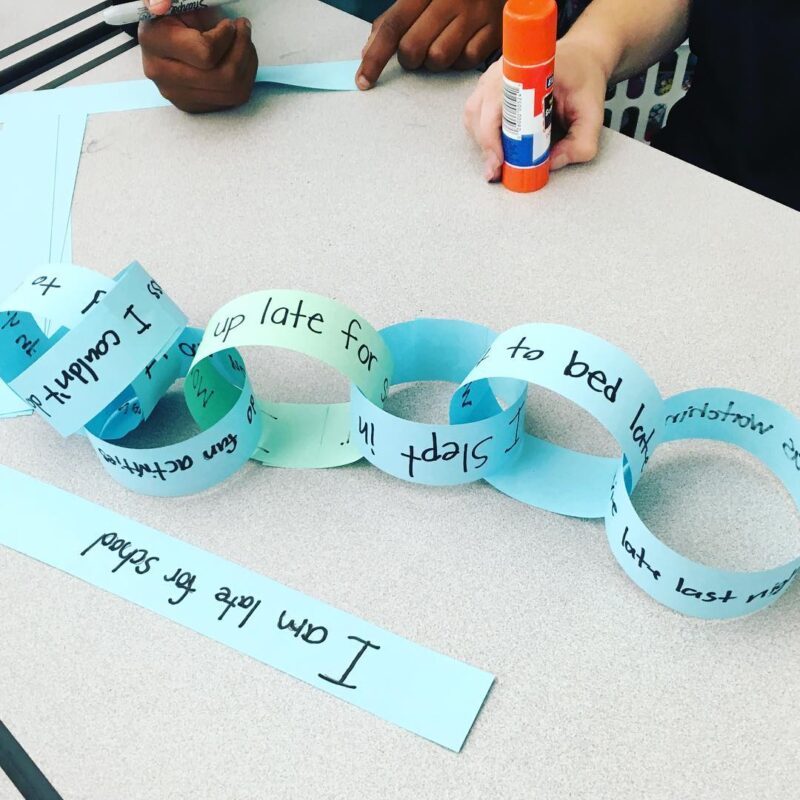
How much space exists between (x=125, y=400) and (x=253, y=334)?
16 cm

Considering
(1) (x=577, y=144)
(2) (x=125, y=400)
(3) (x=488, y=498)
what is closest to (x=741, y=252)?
(1) (x=577, y=144)

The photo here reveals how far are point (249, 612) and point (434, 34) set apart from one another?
0.74m

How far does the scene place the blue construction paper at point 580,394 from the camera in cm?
56

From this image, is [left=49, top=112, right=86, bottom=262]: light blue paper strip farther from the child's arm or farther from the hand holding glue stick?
the child's arm

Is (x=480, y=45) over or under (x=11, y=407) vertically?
over

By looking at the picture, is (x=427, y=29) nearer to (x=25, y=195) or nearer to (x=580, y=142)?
(x=580, y=142)

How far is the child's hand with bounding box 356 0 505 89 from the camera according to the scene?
3.18 ft

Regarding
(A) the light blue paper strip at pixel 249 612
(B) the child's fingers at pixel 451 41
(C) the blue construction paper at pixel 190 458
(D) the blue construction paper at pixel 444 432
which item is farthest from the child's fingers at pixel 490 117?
(A) the light blue paper strip at pixel 249 612

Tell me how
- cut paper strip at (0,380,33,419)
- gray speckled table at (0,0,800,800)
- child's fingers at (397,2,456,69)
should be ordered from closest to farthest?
gray speckled table at (0,0,800,800), cut paper strip at (0,380,33,419), child's fingers at (397,2,456,69)

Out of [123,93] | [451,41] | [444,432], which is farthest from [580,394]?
[123,93]

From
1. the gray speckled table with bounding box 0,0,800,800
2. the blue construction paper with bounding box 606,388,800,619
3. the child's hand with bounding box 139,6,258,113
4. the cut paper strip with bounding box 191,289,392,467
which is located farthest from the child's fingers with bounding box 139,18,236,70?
the blue construction paper with bounding box 606,388,800,619

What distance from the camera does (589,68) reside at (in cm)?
88

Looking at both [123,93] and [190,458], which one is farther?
[123,93]

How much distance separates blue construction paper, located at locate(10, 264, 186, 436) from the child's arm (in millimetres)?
405
